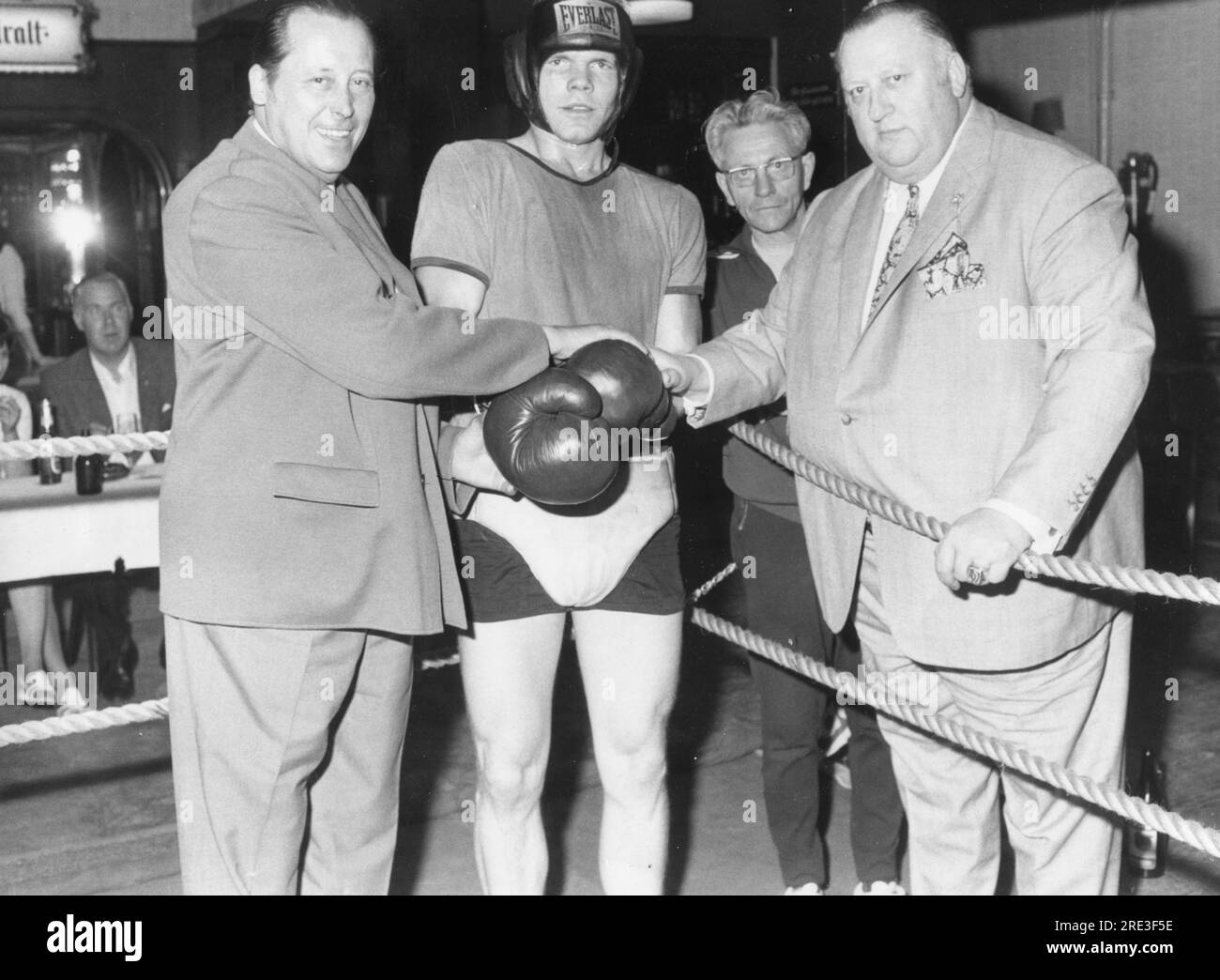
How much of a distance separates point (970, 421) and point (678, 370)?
522 millimetres

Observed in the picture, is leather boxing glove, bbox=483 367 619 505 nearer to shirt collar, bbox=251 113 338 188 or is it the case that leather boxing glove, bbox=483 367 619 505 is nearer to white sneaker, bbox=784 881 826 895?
shirt collar, bbox=251 113 338 188

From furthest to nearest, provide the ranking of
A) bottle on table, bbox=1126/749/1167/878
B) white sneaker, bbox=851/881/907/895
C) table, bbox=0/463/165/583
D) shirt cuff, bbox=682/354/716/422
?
table, bbox=0/463/165/583 → bottle on table, bbox=1126/749/1167/878 → white sneaker, bbox=851/881/907/895 → shirt cuff, bbox=682/354/716/422

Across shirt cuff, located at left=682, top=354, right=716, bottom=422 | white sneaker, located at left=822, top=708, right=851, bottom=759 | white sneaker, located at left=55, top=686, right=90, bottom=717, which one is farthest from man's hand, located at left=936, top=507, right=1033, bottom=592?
white sneaker, located at left=55, top=686, right=90, bottom=717

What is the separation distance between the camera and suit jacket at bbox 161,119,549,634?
1875 millimetres

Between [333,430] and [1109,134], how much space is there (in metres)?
6.26

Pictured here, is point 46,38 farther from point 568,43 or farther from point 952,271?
point 952,271

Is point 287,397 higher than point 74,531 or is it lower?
higher

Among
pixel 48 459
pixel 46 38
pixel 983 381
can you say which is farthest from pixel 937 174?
pixel 46 38

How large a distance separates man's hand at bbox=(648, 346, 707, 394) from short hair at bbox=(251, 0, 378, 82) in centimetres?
71

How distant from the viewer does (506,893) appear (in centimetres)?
221

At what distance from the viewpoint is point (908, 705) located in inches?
85.1

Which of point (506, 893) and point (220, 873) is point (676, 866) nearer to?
point (506, 893)

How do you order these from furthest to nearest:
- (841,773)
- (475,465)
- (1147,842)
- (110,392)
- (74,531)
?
(110,392) → (74,531) → (841,773) → (1147,842) → (475,465)
